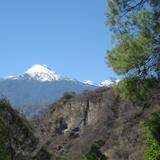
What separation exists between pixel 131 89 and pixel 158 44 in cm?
154

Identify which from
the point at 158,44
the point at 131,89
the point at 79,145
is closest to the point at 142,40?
the point at 158,44

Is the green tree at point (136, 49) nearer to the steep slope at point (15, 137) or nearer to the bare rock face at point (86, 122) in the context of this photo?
the steep slope at point (15, 137)

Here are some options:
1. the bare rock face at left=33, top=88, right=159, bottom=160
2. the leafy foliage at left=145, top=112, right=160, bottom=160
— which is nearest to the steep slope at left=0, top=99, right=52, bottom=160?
the leafy foliage at left=145, top=112, right=160, bottom=160

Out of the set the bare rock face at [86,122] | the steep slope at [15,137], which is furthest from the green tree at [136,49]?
the bare rock face at [86,122]

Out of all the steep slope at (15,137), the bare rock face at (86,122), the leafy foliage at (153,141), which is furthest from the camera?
the bare rock face at (86,122)

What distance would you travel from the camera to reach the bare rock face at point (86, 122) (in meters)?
94.7

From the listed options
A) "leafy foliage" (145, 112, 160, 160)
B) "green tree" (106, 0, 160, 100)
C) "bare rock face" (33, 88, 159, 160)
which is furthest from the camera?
"bare rock face" (33, 88, 159, 160)

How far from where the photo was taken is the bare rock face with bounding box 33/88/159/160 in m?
94.7

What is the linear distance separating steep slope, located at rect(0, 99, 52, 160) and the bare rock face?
58161 millimetres

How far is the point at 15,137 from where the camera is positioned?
77.9ft

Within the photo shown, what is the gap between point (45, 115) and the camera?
14275 centimetres

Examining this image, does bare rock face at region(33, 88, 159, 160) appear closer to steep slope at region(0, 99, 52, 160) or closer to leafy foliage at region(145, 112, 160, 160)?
leafy foliage at region(145, 112, 160, 160)

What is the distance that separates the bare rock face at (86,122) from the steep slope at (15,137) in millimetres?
58161

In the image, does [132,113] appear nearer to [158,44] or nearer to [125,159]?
[125,159]
